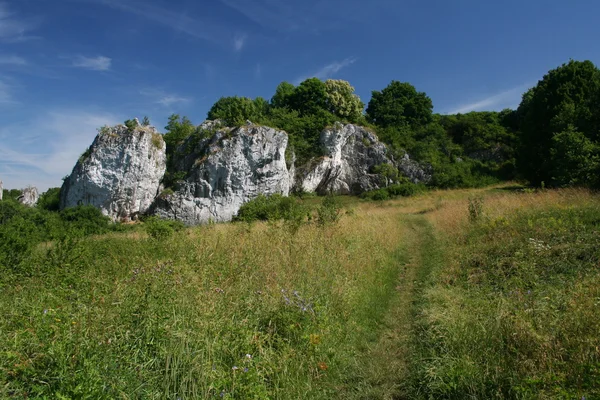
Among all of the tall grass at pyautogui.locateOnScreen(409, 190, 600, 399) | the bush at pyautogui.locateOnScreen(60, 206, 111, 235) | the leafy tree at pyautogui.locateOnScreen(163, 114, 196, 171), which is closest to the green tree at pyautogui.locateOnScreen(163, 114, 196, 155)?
the leafy tree at pyautogui.locateOnScreen(163, 114, 196, 171)

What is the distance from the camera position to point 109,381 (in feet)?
9.21

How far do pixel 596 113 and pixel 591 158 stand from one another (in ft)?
13.7

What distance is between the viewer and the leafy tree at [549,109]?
80.0 feet

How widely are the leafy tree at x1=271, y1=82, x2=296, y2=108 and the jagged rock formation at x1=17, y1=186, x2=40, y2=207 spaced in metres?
30.1

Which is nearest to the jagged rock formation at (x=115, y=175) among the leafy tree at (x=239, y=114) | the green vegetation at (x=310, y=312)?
the leafy tree at (x=239, y=114)

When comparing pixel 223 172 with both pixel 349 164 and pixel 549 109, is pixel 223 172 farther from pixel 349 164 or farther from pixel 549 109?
pixel 549 109

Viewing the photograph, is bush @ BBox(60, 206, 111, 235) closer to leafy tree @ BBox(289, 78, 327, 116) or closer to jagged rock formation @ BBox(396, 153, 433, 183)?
leafy tree @ BBox(289, 78, 327, 116)

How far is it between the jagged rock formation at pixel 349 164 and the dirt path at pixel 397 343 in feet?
96.2

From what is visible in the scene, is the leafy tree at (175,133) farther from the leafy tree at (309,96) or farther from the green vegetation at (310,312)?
the green vegetation at (310,312)

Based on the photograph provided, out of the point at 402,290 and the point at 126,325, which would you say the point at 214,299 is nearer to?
the point at 126,325

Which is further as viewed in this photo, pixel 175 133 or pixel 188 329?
pixel 175 133

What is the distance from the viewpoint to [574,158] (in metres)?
18.2

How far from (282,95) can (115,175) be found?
2605cm

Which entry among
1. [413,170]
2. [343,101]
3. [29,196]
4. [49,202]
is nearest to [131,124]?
[49,202]
